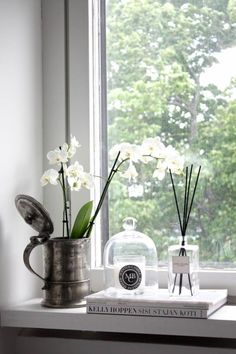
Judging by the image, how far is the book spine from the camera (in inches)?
51.5

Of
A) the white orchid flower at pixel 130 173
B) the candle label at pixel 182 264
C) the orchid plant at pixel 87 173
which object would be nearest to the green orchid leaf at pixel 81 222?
the orchid plant at pixel 87 173

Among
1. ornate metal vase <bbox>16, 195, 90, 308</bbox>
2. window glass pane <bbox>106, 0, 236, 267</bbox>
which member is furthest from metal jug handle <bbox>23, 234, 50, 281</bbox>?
window glass pane <bbox>106, 0, 236, 267</bbox>

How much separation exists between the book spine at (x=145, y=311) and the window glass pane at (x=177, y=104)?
0.81 feet

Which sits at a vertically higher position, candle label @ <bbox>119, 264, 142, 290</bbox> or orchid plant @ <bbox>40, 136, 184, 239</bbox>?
orchid plant @ <bbox>40, 136, 184, 239</bbox>

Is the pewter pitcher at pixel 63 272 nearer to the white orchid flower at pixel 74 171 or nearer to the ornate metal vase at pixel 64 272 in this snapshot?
the ornate metal vase at pixel 64 272

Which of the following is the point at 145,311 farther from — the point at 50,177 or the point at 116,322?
the point at 50,177

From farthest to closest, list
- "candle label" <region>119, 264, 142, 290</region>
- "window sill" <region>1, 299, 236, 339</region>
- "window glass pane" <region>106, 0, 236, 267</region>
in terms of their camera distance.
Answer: "window glass pane" <region>106, 0, 236, 267</region> → "candle label" <region>119, 264, 142, 290</region> → "window sill" <region>1, 299, 236, 339</region>

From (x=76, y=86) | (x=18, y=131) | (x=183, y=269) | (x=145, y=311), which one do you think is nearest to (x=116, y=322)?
(x=145, y=311)

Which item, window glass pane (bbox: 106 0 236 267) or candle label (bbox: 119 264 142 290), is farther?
window glass pane (bbox: 106 0 236 267)

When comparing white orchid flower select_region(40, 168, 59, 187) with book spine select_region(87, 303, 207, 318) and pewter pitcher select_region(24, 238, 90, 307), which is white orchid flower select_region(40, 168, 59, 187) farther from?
book spine select_region(87, 303, 207, 318)

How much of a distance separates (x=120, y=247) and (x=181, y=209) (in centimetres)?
19

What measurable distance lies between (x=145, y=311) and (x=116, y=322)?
0.07 m

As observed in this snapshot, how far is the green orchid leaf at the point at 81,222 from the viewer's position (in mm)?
1481

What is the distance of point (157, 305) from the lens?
1332mm
